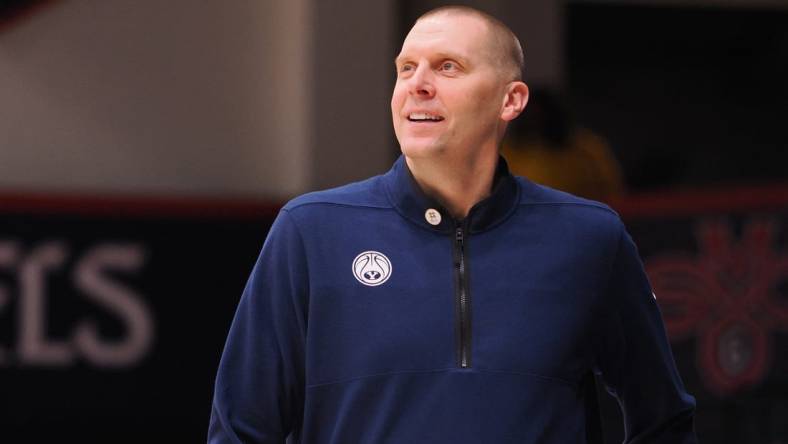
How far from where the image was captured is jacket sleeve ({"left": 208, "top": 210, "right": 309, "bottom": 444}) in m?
2.39

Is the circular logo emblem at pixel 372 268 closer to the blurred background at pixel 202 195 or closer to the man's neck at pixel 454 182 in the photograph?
the man's neck at pixel 454 182

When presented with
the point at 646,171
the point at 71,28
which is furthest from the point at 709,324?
the point at 646,171

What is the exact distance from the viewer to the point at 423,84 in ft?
7.96

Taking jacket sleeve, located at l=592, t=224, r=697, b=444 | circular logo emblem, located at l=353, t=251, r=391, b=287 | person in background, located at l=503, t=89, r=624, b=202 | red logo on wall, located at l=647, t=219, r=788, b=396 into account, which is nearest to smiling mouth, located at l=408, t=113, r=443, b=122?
circular logo emblem, located at l=353, t=251, r=391, b=287

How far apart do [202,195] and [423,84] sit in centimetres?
473

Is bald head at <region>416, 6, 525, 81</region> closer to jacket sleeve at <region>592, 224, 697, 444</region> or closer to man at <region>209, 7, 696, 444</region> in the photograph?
man at <region>209, 7, 696, 444</region>

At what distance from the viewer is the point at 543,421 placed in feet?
7.68

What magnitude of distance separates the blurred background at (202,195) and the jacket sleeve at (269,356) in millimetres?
2570

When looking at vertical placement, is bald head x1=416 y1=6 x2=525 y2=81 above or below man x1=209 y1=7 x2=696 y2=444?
above

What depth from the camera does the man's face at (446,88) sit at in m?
2.44

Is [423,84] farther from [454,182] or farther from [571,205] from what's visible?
[571,205]

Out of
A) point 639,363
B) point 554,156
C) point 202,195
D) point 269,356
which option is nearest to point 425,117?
point 269,356

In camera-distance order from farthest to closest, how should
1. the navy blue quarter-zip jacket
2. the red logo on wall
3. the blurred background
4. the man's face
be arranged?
1. the blurred background
2. the red logo on wall
3. the man's face
4. the navy blue quarter-zip jacket

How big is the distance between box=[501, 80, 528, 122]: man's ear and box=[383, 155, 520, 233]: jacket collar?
0.12m
